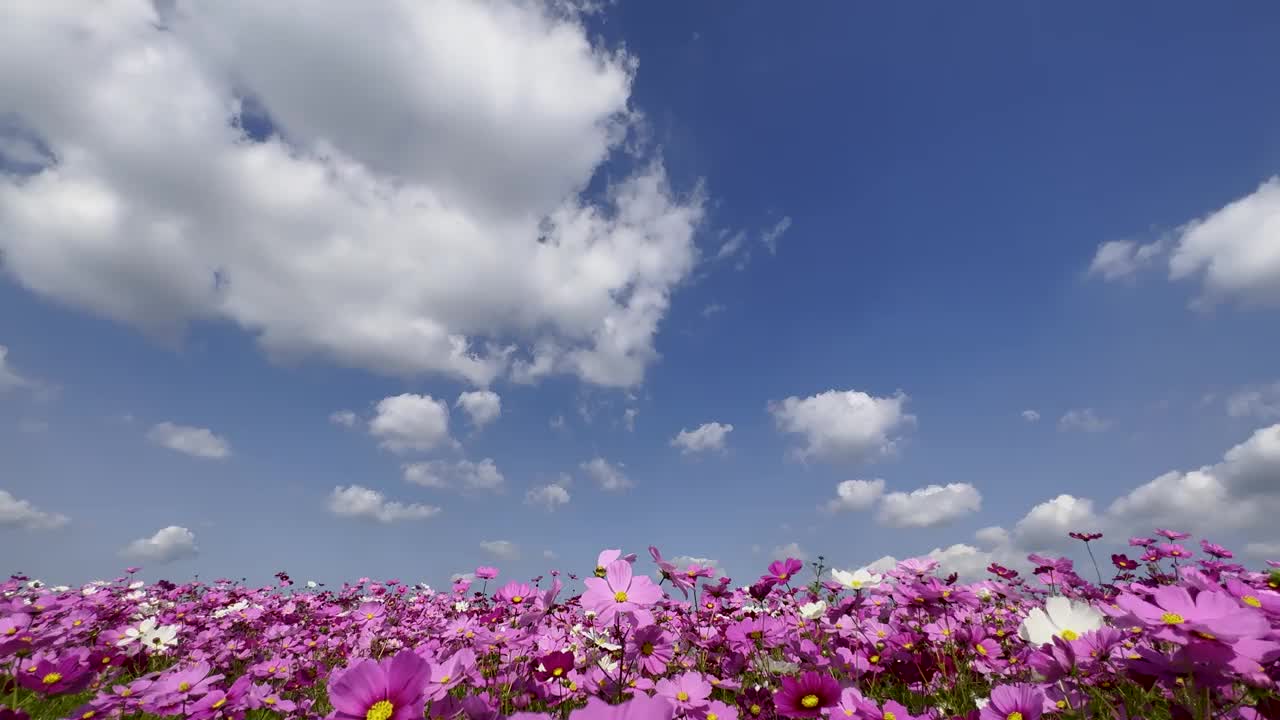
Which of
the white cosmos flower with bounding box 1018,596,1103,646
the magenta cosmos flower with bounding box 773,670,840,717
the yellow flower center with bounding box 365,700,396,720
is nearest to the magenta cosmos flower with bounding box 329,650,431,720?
the yellow flower center with bounding box 365,700,396,720

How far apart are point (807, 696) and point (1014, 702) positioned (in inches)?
Result: 29.7

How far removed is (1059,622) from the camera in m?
2.13

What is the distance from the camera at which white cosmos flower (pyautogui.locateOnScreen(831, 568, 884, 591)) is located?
3.36 meters

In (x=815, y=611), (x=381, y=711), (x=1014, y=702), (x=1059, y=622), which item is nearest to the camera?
(x=381, y=711)

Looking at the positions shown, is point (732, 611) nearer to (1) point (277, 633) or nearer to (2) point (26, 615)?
(1) point (277, 633)

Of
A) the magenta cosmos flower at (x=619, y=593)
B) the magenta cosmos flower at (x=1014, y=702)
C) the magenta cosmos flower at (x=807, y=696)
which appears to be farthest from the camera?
the magenta cosmos flower at (x=619, y=593)

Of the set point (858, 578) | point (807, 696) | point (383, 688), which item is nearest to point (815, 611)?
point (858, 578)

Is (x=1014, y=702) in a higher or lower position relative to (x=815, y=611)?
lower

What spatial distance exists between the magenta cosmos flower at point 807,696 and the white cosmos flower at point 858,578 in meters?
0.98

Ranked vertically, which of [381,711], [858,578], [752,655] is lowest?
[381,711]

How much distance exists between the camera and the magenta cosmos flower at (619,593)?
252 centimetres

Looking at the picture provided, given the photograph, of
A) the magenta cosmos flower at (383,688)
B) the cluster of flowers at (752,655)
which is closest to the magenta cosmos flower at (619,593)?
the cluster of flowers at (752,655)

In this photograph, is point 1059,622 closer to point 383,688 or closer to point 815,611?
point 815,611

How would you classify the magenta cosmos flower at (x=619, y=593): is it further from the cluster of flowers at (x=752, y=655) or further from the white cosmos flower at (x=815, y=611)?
the white cosmos flower at (x=815, y=611)
